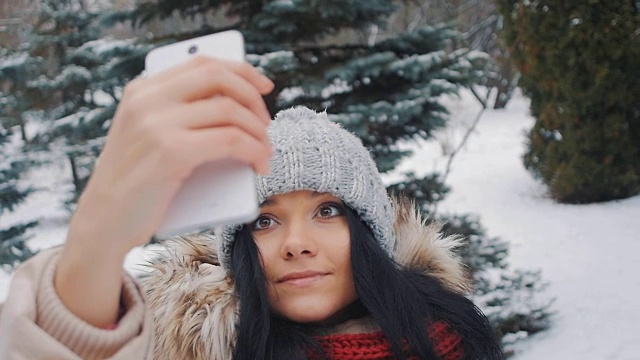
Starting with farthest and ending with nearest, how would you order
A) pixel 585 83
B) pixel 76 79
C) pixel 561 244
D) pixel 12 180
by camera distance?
pixel 585 83 → pixel 561 244 → pixel 76 79 → pixel 12 180

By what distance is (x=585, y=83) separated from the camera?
5.96 metres

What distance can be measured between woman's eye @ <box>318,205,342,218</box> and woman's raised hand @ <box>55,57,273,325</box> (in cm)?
76

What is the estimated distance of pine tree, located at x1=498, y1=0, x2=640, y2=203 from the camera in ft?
18.2

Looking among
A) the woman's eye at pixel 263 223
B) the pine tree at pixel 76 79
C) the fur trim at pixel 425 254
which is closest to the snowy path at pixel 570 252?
the fur trim at pixel 425 254

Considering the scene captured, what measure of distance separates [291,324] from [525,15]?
17.4ft

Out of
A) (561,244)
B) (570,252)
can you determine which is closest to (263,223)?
(570,252)

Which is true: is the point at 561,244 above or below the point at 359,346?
below

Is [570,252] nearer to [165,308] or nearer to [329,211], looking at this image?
[329,211]

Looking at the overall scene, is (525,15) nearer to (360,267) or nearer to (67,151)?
(67,151)

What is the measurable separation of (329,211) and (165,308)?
486 millimetres

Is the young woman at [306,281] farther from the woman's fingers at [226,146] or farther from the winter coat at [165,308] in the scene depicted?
the woman's fingers at [226,146]

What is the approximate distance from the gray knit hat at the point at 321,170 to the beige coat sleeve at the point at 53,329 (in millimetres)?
624

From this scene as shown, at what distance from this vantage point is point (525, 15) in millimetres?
5906

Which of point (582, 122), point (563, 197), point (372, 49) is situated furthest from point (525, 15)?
point (372, 49)
